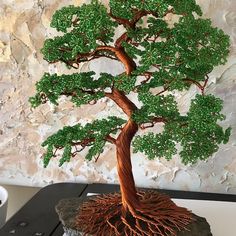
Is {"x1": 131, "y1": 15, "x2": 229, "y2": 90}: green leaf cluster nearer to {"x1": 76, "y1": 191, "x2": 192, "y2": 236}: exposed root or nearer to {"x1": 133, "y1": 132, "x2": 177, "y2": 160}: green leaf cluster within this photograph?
{"x1": 133, "y1": 132, "x2": 177, "y2": 160}: green leaf cluster

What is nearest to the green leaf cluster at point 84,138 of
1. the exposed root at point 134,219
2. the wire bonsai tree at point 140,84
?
the wire bonsai tree at point 140,84

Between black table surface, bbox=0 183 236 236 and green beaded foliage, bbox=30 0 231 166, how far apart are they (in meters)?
0.25

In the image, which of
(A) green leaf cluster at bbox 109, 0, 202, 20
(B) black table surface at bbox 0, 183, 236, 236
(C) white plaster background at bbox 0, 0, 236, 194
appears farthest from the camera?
(C) white plaster background at bbox 0, 0, 236, 194

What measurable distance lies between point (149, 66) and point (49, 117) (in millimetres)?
545

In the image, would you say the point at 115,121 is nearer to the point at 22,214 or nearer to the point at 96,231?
the point at 96,231

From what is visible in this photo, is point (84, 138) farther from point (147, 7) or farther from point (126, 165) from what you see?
point (147, 7)

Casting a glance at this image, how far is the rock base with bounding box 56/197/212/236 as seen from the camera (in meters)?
0.78

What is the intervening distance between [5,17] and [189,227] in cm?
73

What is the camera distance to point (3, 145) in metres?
1.21

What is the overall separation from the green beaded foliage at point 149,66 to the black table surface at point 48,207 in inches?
9.8

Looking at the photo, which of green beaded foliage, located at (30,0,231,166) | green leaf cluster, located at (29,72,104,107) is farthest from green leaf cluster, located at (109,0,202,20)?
green leaf cluster, located at (29,72,104,107)

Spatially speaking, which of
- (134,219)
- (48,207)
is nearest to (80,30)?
(134,219)

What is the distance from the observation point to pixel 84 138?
760mm

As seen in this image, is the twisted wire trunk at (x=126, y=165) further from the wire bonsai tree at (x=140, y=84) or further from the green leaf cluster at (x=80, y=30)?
the green leaf cluster at (x=80, y=30)
